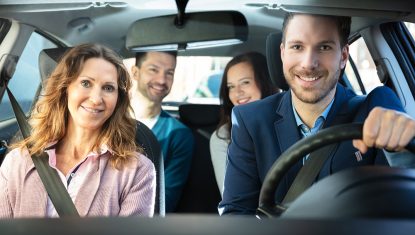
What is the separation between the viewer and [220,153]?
3.17 m

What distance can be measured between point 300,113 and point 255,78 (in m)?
1.11

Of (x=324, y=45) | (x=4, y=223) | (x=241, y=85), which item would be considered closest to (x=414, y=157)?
(x=324, y=45)

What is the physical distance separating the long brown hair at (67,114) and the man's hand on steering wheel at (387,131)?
3.76 feet

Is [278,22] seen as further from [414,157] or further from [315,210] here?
[315,210]

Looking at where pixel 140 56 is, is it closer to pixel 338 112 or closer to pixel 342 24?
pixel 342 24

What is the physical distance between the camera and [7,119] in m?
2.87

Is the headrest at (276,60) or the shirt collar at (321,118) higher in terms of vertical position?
the headrest at (276,60)

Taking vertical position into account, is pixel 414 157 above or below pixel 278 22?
below

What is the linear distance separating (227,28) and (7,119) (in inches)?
47.8

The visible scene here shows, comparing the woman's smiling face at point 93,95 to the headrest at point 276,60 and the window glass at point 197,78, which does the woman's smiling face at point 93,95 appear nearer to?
the headrest at point 276,60

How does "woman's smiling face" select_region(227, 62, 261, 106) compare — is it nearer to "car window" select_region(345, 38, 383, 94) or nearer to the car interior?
the car interior

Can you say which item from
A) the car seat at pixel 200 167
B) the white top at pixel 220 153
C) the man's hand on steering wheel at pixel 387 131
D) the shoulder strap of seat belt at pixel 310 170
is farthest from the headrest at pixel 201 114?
the man's hand on steering wheel at pixel 387 131

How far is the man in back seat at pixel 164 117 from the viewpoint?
129 inches

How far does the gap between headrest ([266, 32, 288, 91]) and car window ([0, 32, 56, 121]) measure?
1.09 meters
